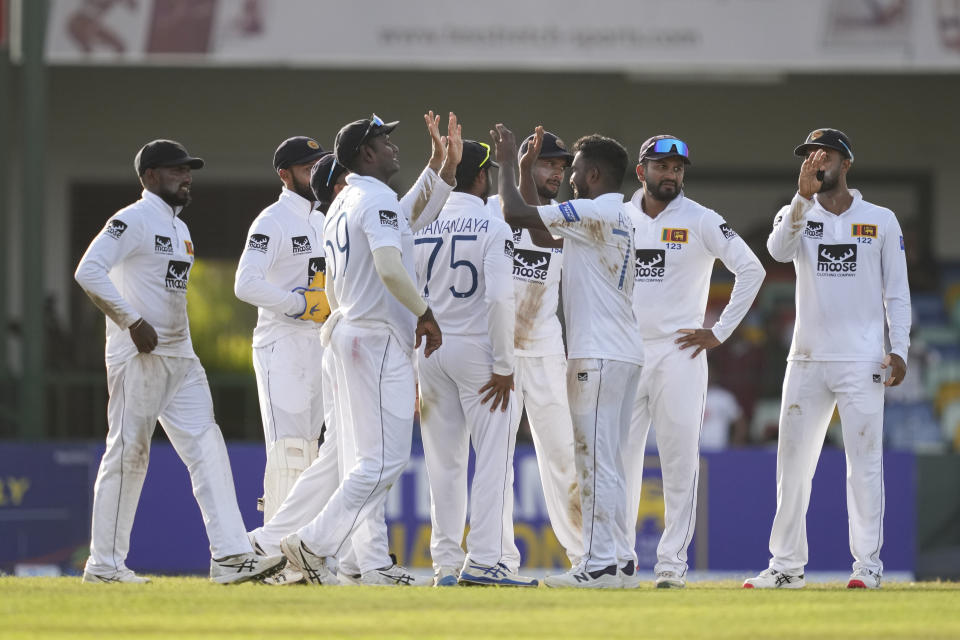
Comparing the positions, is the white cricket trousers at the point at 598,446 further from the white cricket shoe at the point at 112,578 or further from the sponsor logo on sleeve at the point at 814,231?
the white cricket shoe at the point at 112,578

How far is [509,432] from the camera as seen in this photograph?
25.1ft

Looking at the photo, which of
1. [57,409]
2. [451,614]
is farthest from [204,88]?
[451,614]

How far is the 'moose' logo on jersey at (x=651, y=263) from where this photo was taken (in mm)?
7941

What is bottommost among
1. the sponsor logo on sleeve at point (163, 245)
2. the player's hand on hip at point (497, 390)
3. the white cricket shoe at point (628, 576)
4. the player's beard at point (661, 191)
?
the white cricket shoe at point (628, 576)

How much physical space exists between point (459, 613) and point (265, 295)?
2.48 metres

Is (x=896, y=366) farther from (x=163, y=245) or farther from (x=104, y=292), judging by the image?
(x=104, y=292)

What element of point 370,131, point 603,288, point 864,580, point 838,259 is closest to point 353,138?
point 370,131

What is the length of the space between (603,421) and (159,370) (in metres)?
2.14

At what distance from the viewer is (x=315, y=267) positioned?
27.0 ft

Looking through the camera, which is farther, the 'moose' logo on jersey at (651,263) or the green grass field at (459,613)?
the 'moose' logo on jersey at (651,263)

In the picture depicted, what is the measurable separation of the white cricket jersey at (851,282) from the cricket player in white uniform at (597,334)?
107 cm

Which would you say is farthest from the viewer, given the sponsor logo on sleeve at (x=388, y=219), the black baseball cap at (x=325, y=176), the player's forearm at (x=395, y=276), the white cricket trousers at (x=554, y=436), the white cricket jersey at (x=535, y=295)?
the white cricket jersey at (x=535, y=295)

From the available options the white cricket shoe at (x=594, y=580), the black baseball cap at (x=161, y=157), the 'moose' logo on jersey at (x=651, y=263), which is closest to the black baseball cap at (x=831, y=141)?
the 'moose' logo on jersey at (x=651, y=263)

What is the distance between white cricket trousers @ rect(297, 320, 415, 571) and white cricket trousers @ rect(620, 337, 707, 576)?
1263mm
